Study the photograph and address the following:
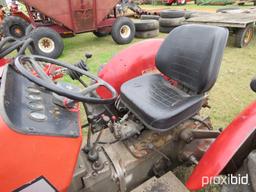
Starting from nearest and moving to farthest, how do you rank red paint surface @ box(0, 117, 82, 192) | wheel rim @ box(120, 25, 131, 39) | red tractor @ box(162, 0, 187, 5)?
red paint surface @ box(0, 117, 82, 192) → wheel rim @ box(120, 25, 131, 39) → red tractor @ box(162, 0, 187, 5)

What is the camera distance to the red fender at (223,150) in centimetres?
120

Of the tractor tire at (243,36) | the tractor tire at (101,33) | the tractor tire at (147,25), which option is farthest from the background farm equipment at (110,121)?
the tractor tire at (101,33)

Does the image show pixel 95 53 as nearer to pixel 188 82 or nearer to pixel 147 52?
pixel 147 52

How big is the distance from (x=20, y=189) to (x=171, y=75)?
49.7 inches

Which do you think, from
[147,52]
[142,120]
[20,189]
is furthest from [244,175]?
[147,52]

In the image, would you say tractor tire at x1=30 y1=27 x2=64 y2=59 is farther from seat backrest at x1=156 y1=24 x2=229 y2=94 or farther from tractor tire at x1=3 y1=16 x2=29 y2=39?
seat backrest at x1=156 y1=24 x2=229 y2=94

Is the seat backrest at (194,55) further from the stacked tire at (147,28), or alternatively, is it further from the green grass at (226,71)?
the stacked tire at (147,28)

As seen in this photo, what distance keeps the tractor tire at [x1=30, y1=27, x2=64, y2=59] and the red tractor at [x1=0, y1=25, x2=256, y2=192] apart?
315 centimetres

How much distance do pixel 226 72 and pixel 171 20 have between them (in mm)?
2929

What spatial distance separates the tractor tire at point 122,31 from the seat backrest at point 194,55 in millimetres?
3821

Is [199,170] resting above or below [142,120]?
below

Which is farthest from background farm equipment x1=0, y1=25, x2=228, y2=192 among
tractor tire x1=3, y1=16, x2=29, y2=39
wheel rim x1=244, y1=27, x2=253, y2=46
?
tractor tire x1=3, y1=16, x2=29, y2=39

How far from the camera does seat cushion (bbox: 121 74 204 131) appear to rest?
1398 mm

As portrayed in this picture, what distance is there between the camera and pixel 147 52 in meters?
1.98
